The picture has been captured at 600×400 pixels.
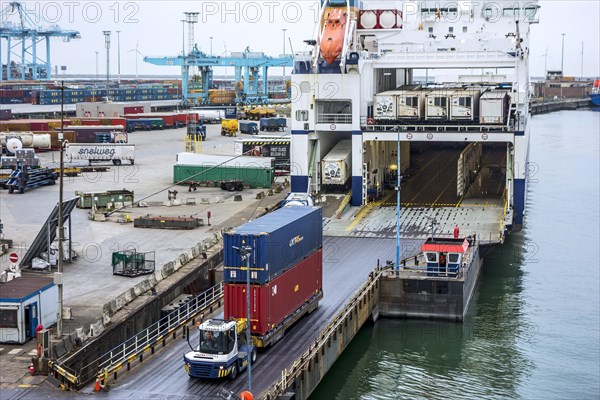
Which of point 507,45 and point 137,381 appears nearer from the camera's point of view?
point 137,381

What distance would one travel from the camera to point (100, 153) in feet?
262

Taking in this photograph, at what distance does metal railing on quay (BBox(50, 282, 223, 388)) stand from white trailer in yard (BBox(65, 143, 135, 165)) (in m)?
43.8

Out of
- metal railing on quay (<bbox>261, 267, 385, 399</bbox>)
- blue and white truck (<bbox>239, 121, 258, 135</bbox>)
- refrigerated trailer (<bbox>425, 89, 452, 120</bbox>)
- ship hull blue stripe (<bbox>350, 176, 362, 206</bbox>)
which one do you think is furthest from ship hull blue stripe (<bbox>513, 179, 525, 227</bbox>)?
blue and white truck (<bbox>239, 121, 258, 135</bbox>)

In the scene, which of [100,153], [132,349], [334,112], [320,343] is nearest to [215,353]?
[320,343]

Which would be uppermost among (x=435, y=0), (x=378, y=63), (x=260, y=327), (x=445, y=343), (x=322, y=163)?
(x=435, y=0)

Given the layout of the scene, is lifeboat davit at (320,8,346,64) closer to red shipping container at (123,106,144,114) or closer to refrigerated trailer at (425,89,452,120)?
refrigerated trailer at (425,89,452,120)

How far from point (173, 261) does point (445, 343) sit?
452 inches

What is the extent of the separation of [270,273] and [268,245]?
945 millimetres

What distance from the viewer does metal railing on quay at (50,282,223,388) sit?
27.7 m

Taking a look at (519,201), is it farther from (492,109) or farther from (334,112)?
(334,112)

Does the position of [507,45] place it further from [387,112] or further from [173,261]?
[173,261]

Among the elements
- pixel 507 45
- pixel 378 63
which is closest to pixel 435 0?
pixel 507 45

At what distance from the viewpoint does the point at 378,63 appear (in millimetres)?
55656

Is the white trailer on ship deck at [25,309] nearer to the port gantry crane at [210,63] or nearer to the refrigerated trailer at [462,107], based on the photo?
the refrigerated trailer at [462,107]
